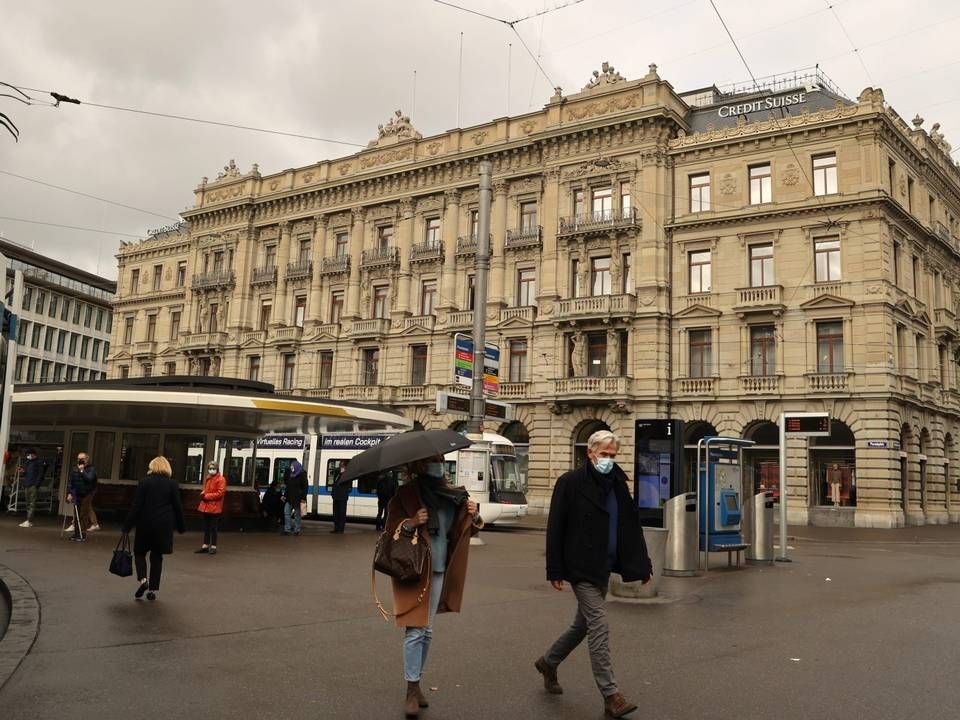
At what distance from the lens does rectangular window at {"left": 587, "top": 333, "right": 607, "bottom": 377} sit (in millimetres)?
39312

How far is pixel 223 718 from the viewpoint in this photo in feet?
18.6

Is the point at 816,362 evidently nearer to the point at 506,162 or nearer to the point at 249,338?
the point at 506,162

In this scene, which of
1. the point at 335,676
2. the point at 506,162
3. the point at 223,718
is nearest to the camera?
the point at 223,718

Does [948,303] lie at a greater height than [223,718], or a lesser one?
greater

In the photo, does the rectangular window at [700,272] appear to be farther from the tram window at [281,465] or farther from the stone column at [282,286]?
the stone column at [282,286]

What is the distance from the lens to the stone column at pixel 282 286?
5125cm

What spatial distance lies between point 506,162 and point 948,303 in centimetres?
2273

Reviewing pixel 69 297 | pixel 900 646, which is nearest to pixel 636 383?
pixel 900 646

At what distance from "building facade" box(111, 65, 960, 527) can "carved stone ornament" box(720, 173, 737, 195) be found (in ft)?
1.04

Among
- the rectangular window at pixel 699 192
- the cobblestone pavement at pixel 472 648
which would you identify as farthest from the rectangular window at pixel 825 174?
the cobblestone pavement at pixel 472 648

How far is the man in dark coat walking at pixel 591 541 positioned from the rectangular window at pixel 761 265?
106 ft

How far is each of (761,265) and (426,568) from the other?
33.8 meters

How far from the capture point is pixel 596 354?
130 ft

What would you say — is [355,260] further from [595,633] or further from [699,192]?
[595,633]
